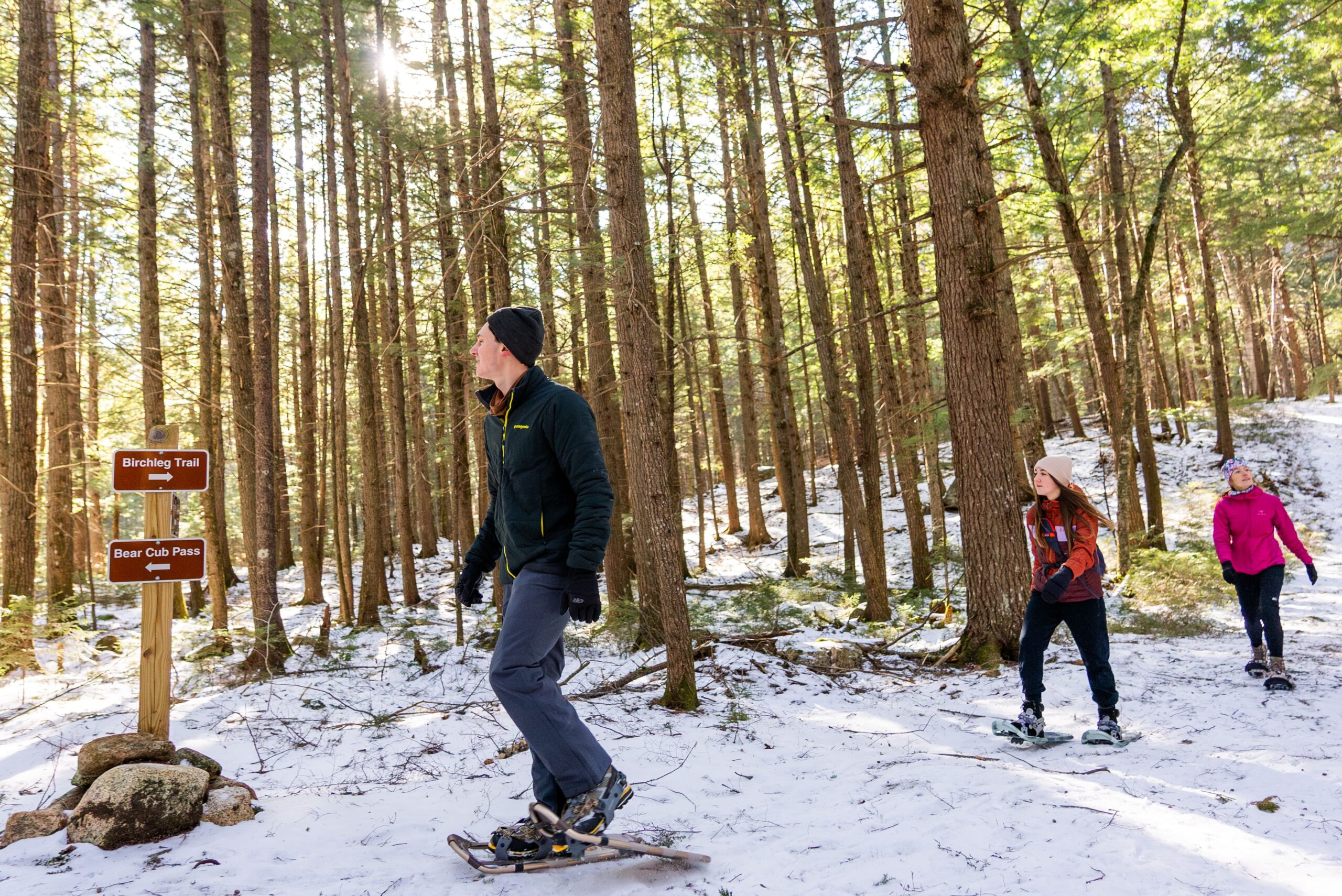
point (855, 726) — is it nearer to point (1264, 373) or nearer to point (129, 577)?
point (129, 577)

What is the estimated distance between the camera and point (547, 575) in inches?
132

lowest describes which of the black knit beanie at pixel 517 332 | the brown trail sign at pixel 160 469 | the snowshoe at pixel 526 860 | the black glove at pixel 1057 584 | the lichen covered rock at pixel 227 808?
the snowshoe at pixel 526 860

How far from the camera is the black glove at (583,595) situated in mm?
3234

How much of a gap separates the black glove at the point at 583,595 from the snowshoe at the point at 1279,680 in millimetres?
6123

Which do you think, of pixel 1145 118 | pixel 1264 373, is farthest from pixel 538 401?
pixel 1264 373

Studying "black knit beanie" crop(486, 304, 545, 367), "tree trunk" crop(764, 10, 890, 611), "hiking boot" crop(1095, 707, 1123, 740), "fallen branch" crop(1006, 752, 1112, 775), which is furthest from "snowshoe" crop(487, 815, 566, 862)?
"tree trunk" crop(764, 10, 890, 611)

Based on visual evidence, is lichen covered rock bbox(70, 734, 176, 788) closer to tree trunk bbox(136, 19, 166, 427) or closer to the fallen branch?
the fallen branch

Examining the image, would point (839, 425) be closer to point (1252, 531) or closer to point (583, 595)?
point (1252, 531)

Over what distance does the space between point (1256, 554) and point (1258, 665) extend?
983 mm

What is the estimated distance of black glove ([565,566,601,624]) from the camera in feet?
10.6

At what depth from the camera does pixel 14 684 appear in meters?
8.37

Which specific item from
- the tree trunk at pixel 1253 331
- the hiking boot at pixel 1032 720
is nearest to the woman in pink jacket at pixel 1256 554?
the hiking boot at pixel 1032 720

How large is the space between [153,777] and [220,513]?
12.0 meters

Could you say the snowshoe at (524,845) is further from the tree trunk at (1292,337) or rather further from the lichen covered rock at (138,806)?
the tree trunk at (1292,337)
